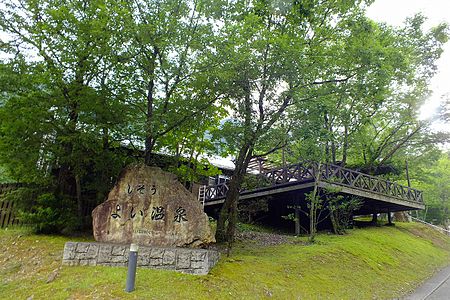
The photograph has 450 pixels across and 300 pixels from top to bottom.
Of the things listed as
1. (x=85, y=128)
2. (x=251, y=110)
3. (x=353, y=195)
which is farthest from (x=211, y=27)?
(x=353, y=195)

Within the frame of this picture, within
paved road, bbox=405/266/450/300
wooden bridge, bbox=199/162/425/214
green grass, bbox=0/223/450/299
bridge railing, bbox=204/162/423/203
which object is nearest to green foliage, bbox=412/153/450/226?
wooden bridge, bbox=199/162/425/214

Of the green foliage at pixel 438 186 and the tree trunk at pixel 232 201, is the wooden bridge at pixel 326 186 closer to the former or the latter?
the tree trunk at pixel 232 201

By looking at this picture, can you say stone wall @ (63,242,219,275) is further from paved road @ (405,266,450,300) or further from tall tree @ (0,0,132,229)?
paved road @ (405,266,450,300)

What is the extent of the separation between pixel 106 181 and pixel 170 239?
13.7 feet

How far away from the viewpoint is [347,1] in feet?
31.3

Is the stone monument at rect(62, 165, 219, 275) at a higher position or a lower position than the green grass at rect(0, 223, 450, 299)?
higher

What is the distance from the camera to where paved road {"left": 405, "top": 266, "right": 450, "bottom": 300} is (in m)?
7.72

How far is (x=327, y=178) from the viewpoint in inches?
478

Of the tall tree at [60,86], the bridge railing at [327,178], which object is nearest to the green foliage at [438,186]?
the bridge railing at [327,178]

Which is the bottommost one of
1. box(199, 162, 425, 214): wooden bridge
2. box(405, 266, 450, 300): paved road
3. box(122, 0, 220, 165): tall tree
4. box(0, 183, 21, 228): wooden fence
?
box(405, 266, 450, 300): paved road

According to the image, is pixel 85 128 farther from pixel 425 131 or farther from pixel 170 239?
pixel 425 131

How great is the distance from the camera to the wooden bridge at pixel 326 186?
1227 centimetres

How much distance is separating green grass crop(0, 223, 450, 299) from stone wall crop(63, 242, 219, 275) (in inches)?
8.3

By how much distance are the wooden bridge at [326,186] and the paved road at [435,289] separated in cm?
413
